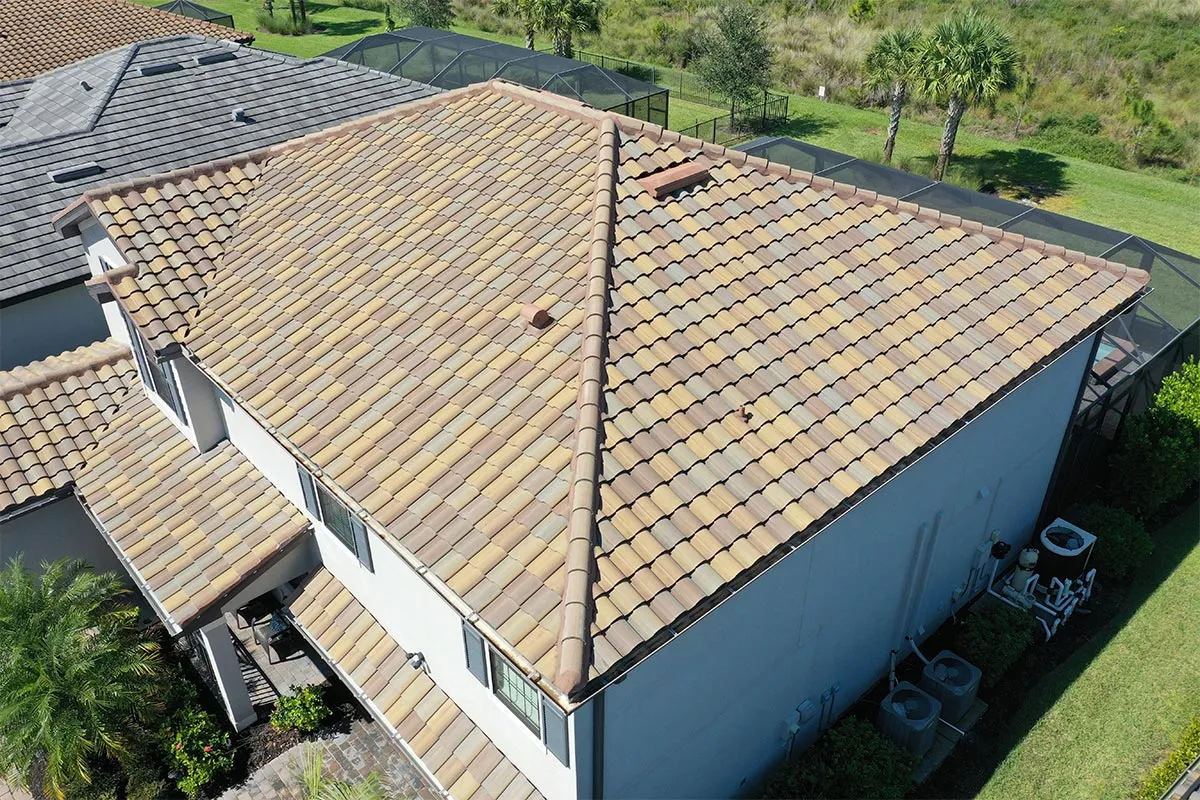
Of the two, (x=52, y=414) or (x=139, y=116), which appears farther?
(x=139, y=116)

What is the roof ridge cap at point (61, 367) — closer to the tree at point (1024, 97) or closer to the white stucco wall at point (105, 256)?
the white stucco wall at point (105, 256)

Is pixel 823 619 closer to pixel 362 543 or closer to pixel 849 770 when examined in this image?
pixel 849 770

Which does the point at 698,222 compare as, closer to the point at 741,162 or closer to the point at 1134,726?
the point at 741,162

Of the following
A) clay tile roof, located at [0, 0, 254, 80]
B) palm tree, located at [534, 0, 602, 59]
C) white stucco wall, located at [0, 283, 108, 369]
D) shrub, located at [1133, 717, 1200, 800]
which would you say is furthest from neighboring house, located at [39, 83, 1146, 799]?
palm tree, located at [534, 0, 602, 59]

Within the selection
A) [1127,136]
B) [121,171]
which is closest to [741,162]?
[121,171]

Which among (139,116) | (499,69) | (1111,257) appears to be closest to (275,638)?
(139,116)
